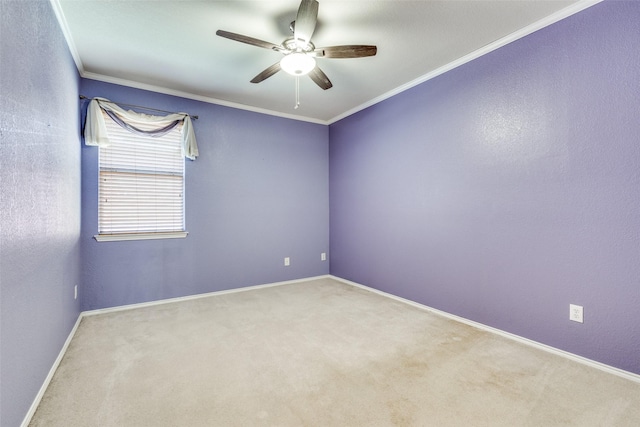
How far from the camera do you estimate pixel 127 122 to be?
3.24 meters

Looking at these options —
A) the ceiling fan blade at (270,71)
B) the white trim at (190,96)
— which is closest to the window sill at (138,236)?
the white trim at (190,96)

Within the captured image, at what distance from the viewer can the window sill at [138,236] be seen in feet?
10.3

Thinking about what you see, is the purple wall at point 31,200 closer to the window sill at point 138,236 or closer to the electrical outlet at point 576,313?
the window sill at point 138,236

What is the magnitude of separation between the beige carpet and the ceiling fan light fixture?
223 centimetres

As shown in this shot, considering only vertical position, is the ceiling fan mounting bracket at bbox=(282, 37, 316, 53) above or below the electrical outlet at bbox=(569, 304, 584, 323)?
above

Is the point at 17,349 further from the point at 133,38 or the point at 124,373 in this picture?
the point at 133,38

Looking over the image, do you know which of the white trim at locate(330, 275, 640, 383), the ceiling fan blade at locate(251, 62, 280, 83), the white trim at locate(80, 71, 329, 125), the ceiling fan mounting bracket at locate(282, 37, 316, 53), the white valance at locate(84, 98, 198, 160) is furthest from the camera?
the white trim at locate(80, 71, 329, 125)

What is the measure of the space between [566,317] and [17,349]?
3.42m

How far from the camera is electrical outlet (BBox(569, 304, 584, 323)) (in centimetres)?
211

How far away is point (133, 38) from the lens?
8.09 feet

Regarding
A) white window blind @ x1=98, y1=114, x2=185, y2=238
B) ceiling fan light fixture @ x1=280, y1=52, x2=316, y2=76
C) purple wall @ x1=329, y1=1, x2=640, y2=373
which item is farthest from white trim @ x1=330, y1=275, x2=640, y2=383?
white window blind @ x1=98, y1=114, x2=185, y2=238

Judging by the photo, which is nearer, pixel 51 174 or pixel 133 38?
pixel 51 174

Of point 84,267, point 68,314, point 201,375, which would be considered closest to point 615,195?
point 201,375

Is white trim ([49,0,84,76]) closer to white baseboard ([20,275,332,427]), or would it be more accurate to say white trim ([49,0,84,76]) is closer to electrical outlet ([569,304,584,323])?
white baseboard ([20,275,332,427])
